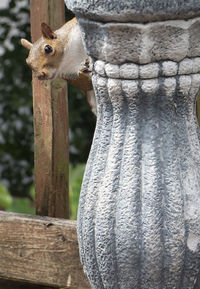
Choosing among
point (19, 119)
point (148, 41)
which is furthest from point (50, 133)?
point (19, 119)

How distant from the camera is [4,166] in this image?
4902 mm

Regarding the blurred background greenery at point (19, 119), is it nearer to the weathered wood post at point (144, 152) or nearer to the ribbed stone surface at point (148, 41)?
the weathered wood post at point (144, 152)

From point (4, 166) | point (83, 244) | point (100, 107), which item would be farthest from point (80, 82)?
point (4, 166)

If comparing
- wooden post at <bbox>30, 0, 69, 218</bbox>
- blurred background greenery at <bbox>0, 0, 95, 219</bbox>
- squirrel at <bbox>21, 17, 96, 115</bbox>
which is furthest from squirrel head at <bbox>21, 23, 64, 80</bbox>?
blurred background greenery at <bbox>0, 0, 95, 219</bbox>

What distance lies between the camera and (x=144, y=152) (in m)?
1.97

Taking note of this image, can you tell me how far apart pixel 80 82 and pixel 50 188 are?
0.54 metres

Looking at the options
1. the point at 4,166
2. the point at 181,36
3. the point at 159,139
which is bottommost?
the point at 4,166

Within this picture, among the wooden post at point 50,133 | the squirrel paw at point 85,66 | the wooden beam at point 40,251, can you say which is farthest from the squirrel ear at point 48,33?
the wooden beam at point 40,251

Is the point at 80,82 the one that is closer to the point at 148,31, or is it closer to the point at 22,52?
the point at 148,31

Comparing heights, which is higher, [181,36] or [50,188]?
[181,36]

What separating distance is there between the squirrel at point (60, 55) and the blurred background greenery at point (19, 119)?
1.44 metres

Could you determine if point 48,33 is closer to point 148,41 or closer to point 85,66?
point 85,66

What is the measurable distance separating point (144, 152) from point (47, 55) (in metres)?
0.58

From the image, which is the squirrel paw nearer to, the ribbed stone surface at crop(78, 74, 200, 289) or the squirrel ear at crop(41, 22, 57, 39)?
the squirrel ear at crop(41, 22, 57, 39)
